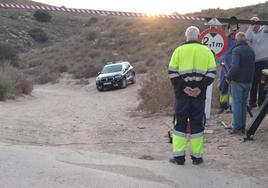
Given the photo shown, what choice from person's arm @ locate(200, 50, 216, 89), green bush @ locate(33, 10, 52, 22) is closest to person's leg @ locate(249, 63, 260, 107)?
person's arm @ locate(200, 50, 216, 89)

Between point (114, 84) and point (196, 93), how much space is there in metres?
28.2

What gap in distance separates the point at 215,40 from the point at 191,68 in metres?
4.49

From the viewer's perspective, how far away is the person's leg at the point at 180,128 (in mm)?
9291

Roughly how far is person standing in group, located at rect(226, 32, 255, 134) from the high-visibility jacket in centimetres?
256

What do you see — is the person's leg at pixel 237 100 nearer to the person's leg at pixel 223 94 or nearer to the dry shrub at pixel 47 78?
the person's leg at pixel 223 94

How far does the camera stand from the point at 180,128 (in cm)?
936

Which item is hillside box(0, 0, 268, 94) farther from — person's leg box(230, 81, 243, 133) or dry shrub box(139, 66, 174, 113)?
person's leg box(230, 81, 243, 133)

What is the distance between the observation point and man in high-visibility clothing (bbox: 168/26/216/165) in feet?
30.5

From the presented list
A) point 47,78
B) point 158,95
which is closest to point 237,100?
point 158,95

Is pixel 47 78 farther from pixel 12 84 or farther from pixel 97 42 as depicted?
pixel 12 84

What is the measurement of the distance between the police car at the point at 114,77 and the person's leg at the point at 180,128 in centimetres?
2800

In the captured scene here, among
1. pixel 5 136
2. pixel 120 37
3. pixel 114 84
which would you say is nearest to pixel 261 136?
pixel 5 136

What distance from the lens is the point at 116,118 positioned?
743 inches

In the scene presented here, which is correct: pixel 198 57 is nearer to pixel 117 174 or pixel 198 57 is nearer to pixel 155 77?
pixel 117 174
